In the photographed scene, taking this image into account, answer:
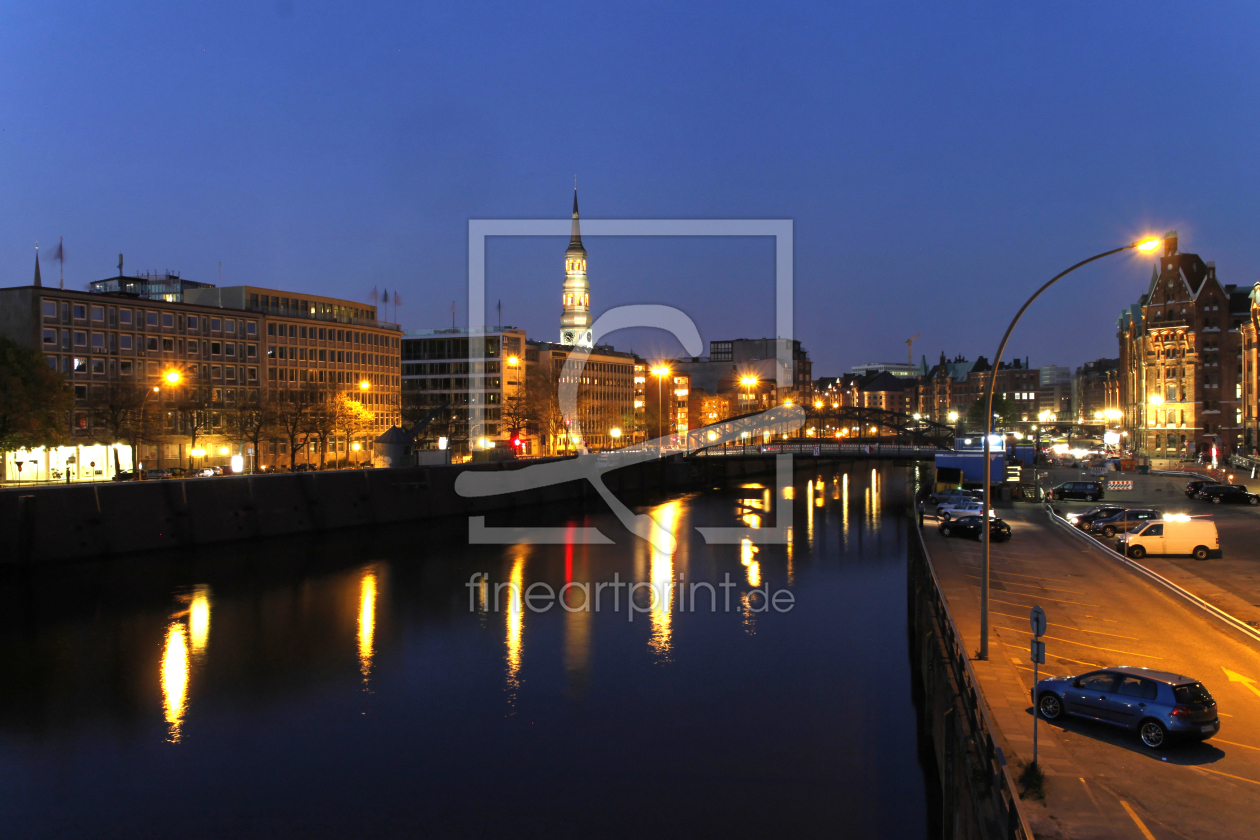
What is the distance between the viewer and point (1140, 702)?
1602 centimetres

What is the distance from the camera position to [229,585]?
144 feet

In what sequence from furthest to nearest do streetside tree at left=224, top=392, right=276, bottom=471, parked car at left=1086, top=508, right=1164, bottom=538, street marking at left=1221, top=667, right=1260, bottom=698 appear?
streetside tree at left=224, top=392, right=276, bottom=471 < parked car at left=1086, top=508, right=1164, bottom=538 < street marking at left=1221, top=667, right=1260, bottom=698

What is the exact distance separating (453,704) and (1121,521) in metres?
35.3

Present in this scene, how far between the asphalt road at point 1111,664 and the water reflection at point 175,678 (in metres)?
21.2

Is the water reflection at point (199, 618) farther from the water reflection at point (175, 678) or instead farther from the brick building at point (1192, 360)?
the brick building at point (1192, 360)

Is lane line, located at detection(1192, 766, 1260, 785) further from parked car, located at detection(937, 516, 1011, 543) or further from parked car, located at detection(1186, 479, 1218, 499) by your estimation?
parked car, located at detection(1186, 479, 1218, 499)

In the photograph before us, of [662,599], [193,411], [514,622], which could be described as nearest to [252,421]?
[193,411]

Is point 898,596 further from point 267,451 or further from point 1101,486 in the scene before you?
point 267,451

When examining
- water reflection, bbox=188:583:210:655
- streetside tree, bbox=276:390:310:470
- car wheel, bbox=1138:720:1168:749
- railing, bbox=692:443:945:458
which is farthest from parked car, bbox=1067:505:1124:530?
streetside tree, bbox=276:390:310:470

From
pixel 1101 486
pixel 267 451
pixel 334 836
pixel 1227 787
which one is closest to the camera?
pixel 1227 787

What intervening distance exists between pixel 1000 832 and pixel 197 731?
21.0 m

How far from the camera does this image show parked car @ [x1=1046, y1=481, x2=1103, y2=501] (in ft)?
207

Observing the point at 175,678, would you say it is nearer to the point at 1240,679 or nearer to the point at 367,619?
the point at 367,619

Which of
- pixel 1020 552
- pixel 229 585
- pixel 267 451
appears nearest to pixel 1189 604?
pixel 1020 552
